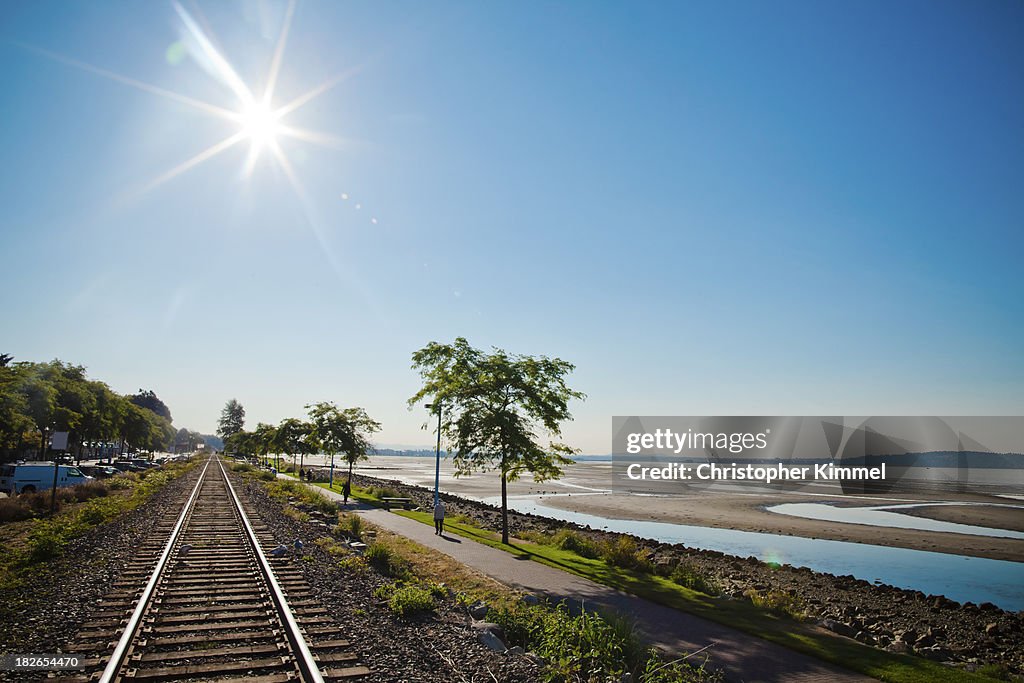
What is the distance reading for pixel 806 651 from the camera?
9.89m

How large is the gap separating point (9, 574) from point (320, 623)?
8.24 meters

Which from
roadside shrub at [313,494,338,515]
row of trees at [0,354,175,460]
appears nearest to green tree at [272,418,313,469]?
row of trees at [0,354,175,460]

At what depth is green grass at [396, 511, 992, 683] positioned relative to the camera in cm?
931

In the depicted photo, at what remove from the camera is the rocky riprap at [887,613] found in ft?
44.3

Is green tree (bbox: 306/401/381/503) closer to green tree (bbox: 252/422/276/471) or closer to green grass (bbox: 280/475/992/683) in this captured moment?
green grass (bbox: 280/475/992/683)

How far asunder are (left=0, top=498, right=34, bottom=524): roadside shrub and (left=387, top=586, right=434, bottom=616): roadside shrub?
1900 cm

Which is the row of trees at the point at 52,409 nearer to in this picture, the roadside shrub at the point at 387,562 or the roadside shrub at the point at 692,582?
the roadside shrub at the point at 387,562

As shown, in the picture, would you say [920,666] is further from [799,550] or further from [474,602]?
[799,550]

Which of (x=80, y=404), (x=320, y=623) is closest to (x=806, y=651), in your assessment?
(x=320, y=623)

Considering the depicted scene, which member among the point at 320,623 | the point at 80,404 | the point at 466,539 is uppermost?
the point at 80,404

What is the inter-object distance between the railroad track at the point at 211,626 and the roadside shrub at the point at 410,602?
1321mm

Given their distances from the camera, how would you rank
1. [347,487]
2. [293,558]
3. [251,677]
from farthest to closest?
[347,487] < [293,558] < [251,677]

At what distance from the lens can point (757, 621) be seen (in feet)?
39.6

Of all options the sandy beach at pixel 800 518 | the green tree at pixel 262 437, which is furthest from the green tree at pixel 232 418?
the sandy beach at pixel 800 518
